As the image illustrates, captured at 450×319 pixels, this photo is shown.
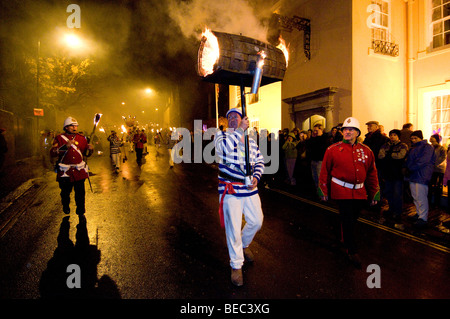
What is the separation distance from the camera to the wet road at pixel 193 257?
3.11 metres

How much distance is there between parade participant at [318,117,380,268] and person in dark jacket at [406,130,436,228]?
2086 mm

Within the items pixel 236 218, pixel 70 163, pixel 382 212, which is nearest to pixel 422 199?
pixel 382 212

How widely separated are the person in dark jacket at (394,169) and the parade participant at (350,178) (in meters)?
2.21

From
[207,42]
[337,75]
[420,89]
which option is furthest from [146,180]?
[420,89]

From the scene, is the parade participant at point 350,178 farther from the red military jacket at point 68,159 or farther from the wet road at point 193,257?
the red military jacket at point 68,159

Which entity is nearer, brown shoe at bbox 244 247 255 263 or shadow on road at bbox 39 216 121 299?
shadow on road at bbox 39 216 121 299

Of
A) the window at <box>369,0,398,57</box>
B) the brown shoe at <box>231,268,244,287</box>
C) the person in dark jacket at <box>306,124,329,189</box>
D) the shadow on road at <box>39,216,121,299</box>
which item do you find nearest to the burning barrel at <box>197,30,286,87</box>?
the brown shoe at <box>231,268,244,287</box>

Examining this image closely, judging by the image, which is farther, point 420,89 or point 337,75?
point 337,75

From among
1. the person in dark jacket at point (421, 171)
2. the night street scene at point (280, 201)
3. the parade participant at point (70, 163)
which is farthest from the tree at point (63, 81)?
the person in dark jacket at point (421, 171)

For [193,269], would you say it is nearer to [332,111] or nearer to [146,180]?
[146,180]

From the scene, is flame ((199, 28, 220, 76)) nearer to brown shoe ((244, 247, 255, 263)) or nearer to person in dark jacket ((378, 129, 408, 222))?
brown shoe ((244, 247, 255, 263))

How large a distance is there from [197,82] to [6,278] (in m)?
31.1

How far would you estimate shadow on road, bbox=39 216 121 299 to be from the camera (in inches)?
121

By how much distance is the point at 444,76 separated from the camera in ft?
31.6
